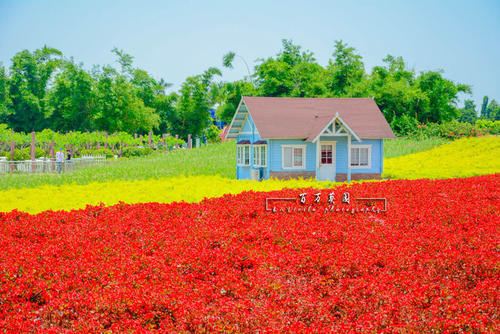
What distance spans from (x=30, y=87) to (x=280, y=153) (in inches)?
2193

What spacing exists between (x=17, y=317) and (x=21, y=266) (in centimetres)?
168

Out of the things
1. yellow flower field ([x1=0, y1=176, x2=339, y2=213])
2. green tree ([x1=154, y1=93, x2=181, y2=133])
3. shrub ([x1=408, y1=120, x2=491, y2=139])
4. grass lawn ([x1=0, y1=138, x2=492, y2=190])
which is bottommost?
yellow flower field ([x1=0, y1=176, x2=339, y2=213])

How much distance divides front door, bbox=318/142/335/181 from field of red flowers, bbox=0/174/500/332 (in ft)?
36.8

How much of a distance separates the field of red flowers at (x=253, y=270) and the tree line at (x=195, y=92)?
39095 mm

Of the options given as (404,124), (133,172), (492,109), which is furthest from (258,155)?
(492,109)

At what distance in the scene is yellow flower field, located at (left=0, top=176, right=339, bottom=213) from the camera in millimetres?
14750

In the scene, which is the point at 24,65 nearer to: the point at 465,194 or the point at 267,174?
the point at 267,174

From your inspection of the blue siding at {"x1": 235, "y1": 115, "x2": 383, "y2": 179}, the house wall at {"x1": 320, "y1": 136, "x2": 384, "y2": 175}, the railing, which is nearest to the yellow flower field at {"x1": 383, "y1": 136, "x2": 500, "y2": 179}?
the house wall at {"x1": 320, "y1": 136, "x2": 384, "y2": 175}

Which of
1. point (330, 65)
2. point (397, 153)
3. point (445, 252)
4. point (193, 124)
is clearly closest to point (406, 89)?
point (330, 65)

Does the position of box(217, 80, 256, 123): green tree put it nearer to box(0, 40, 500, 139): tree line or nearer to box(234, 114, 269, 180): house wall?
box(0, 40, 500, 139): tree line

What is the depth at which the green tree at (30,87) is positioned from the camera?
6415 cm

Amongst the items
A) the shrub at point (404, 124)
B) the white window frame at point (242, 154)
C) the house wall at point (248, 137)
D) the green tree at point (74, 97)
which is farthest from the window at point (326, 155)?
the green tree at point (74, 97)

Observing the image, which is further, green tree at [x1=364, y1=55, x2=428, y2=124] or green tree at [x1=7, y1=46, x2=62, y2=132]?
green tree at [x1=7, y1=46, x2=62, y2=132]

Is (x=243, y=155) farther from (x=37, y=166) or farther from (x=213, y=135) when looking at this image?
(x=213, y=135)
